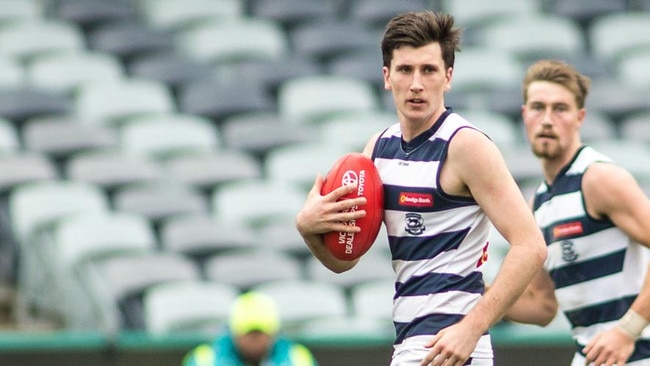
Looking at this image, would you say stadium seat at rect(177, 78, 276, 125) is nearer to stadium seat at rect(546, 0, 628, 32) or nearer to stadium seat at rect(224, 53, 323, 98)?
stadium seat at rect(224, 53, 323, 98)

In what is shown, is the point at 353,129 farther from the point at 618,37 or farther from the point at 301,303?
the point at 618,37

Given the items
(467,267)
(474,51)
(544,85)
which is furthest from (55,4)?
(467,267)

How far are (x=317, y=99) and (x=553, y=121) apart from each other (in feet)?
19.1

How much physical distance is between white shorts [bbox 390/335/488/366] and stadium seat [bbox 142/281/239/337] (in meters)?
4.13

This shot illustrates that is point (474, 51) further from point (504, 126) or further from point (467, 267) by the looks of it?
point (467, 267)

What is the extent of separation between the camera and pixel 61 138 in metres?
9.60

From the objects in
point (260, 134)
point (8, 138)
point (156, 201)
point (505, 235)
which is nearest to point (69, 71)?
point (8, 138)

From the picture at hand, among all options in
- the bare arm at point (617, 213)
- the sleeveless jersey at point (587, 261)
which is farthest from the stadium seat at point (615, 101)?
the bare arm at point (617, 213)

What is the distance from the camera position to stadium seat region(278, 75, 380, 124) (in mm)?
10727

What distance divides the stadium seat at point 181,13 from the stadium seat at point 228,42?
0.31 ft

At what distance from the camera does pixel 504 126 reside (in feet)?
35.5

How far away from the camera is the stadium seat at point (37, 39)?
10531 millimetres

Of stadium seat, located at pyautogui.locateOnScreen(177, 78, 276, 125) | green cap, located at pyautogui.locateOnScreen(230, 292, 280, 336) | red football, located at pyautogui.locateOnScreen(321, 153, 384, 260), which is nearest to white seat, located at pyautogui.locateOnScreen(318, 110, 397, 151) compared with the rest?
stadium seat, located at pyautogui.locateOnScreen(177, 78, 276, 125)

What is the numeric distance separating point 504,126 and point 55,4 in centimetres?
407
